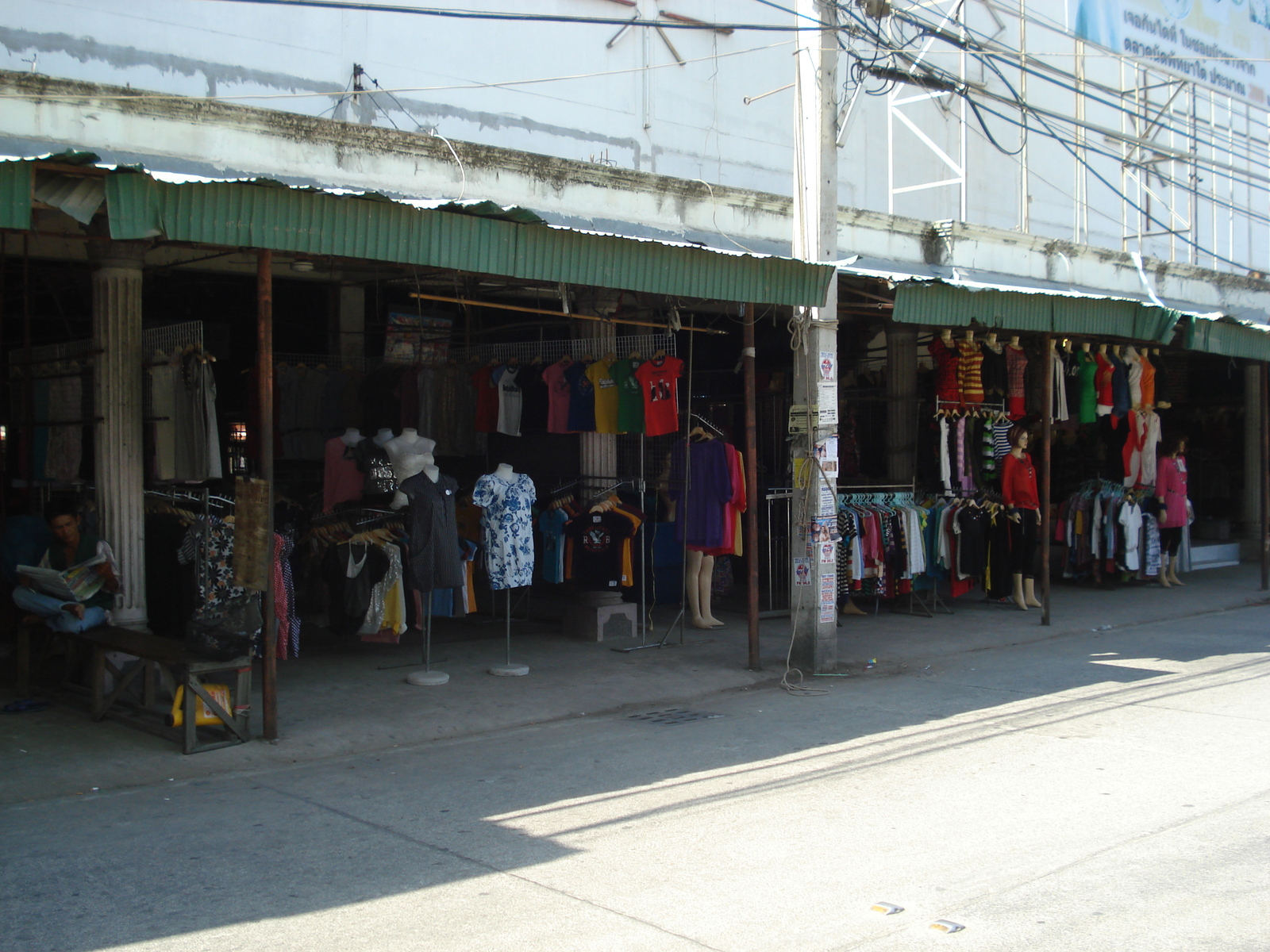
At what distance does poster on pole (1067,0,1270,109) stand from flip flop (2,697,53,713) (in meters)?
14.9

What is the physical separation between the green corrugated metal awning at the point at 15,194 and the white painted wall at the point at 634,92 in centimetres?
361

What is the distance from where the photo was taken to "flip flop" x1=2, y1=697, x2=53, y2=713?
27.9ft

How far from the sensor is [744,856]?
Result: 5500mm

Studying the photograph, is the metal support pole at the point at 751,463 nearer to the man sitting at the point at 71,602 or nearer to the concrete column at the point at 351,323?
the man sitting at the point at 71,602

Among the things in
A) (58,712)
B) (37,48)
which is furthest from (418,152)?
(58,712)

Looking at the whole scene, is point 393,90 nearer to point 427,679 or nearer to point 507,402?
point 507,402

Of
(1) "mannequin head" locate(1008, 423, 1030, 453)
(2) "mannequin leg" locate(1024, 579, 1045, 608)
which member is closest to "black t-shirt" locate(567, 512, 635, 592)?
(1) "mannequin head" locate(1008, 423, 1030, 453)

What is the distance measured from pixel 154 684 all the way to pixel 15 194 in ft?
12.3

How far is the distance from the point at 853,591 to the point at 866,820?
7411 mm

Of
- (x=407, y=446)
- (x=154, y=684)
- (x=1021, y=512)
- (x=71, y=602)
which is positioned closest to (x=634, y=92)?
(x=1021, y=512)

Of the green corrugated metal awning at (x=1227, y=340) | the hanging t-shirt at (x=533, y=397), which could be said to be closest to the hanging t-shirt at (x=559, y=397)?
the hanging t-shirt at (x=533, y=397)

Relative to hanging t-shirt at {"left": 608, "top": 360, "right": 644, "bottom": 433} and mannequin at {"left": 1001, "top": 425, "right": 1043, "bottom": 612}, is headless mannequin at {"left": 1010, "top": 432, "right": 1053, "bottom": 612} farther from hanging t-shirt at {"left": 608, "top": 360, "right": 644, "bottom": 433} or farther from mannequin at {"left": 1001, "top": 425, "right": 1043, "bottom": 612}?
hanging t-shirt at {"left": 608, "top": 360, "right": 644, "bottom": 433}

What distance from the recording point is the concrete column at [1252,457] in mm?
20484

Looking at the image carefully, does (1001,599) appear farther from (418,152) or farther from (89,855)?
(89,855)
